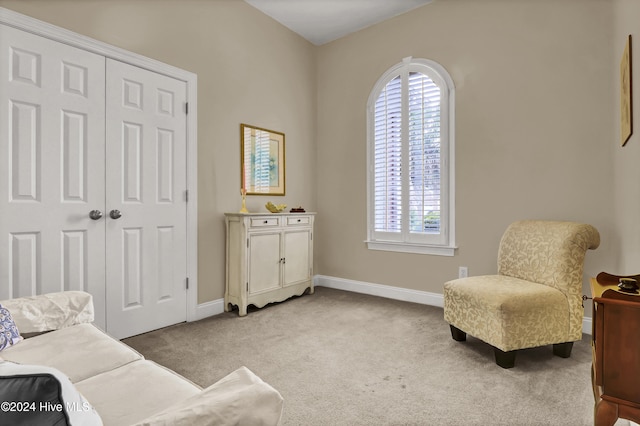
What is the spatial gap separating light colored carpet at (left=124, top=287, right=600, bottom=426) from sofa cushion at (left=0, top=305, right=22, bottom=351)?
2.99ft

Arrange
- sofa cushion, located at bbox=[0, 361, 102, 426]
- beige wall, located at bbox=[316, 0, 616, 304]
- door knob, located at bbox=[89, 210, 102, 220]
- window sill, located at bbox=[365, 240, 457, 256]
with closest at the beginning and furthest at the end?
sofa cushion, located at bbox=[0, 361, 102, 426]
door knob, located at bbox=[89, 210, 102, 220]
beige wall, located at bbox=[316, 0, 616, 304]
window sill, located at bbox=[365, 240, 457, 256]

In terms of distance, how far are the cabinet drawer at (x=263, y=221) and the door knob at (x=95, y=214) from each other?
1.24m

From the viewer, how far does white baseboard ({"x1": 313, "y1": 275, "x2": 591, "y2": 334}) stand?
3.54 m

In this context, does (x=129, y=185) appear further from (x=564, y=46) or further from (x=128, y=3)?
(x=564, y=46)

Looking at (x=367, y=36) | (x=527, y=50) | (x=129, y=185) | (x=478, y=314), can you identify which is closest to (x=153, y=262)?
(x=129, y=185)

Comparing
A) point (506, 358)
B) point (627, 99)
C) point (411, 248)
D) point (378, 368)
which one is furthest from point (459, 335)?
point (627, 99)

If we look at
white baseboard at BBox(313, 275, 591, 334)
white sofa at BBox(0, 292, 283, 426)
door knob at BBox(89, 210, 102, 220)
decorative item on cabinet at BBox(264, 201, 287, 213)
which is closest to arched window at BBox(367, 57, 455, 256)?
white baseboard at BBox(313, 275, 591, 334)

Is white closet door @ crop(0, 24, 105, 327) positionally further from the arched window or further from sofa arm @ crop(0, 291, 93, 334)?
the arched window

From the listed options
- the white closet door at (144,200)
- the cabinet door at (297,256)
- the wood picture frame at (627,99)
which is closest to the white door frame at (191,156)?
the white closet door at (144,200)

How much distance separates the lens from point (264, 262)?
3.42m

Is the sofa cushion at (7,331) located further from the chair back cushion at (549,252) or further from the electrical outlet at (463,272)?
the electrical outlet at (463,272)

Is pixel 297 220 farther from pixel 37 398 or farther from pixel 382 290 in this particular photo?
pixel 37 398

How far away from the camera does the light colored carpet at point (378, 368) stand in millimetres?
1664

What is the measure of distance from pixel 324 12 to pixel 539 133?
99.9 inches
